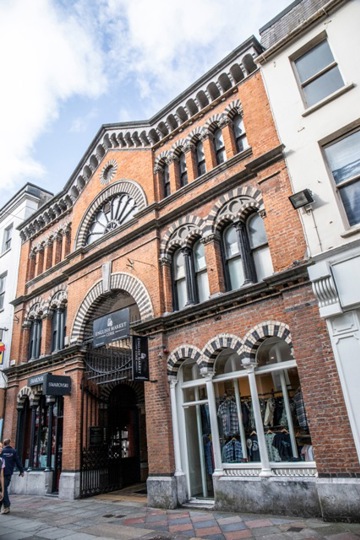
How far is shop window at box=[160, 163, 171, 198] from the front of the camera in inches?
553

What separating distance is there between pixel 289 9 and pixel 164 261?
8.67 metres

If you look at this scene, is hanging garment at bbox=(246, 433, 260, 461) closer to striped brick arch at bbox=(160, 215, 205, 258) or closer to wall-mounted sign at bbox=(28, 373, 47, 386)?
striped brick arch at bbox=(160, 215, 205, 258)

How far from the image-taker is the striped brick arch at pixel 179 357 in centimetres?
1077

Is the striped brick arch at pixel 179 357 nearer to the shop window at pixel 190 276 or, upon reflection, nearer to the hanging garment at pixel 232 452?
the shop window at pixel 190 276

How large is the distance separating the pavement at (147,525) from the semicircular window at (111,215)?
973 centimetres

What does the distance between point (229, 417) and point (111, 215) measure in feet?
30.9

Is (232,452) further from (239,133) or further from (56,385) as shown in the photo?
(239,133)

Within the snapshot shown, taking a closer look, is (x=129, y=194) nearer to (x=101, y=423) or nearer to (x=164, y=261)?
(x=164, y=261)

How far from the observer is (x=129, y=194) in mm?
15023

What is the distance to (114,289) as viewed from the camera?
1405 centimetres

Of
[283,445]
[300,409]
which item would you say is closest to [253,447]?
[283,445]

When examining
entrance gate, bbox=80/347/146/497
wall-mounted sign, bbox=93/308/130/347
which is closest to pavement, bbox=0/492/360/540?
entrance gate, bbox=80/347/146/497

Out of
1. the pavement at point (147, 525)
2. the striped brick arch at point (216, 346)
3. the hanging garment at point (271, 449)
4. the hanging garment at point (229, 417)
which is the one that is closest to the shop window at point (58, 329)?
the pavement at point (147, 525)

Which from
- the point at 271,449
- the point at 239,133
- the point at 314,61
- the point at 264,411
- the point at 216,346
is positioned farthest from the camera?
the point at 239,133
